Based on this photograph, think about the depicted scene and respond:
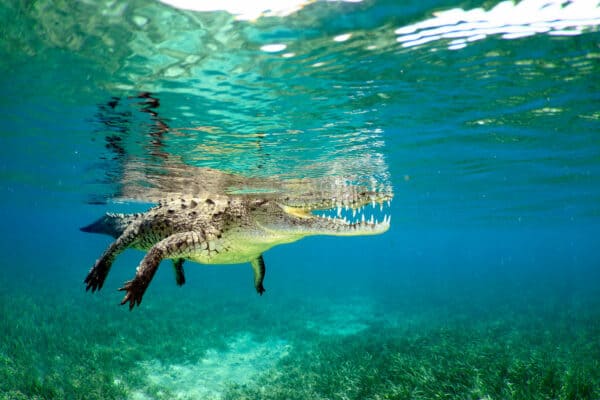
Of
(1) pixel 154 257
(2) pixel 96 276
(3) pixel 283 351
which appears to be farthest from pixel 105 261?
(3) pixel 283 351

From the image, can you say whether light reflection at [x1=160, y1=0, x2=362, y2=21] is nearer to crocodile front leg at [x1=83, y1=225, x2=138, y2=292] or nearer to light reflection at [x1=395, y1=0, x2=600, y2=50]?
light reflection at [x1=395, y1=0, x2=600, y2=50]

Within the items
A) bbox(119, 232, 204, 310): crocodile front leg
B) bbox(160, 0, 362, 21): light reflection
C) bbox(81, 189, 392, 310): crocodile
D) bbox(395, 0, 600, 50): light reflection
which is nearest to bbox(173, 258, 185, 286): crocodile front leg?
bbox(81, 189, 392, 310): crocodile

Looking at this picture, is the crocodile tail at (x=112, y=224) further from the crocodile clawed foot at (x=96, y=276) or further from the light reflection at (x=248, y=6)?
the light reflection at (x=248, y=6)

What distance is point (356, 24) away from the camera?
5266mm

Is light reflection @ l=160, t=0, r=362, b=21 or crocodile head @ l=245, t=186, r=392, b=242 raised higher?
light reflection @ l=160, t=0, r=362, b=21

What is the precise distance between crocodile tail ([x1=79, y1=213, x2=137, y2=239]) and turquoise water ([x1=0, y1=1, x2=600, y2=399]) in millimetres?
2078

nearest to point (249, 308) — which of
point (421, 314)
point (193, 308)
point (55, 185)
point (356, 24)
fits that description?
point (193, 308)

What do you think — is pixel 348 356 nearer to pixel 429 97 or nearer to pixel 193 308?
pixel 429 97

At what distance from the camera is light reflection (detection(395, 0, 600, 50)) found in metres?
5.02

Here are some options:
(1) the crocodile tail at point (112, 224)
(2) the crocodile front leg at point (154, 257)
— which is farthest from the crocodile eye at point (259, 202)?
(1) the crocodile tail at point (112, 224)

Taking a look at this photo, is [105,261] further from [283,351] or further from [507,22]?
[283,351]

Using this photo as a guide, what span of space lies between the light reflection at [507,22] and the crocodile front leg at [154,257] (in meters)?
4.62

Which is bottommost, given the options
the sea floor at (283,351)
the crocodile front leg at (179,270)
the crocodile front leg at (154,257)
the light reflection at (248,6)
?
the sea floor at (283,351)

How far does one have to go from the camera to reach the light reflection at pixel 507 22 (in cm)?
502
